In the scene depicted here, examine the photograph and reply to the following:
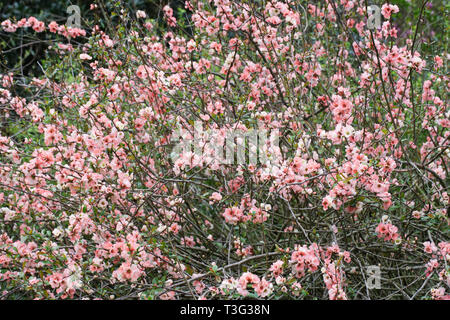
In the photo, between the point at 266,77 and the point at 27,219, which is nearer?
the point at 27,219

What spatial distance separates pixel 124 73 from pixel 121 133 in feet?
2.35

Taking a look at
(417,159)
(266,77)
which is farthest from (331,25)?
(417,159)

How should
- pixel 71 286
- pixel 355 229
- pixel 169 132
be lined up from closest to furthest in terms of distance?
pixel 71 286 < pixel 355 229 < pixel 169 132

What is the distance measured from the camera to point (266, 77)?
10.4 feet

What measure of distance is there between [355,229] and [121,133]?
128cm

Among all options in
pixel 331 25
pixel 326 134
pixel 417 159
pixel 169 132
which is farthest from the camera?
pixel 331 25

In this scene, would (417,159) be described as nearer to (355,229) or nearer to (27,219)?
(355,229)

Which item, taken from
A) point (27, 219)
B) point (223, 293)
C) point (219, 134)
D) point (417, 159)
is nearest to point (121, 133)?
point (219, 134)

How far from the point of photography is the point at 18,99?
303 cm
